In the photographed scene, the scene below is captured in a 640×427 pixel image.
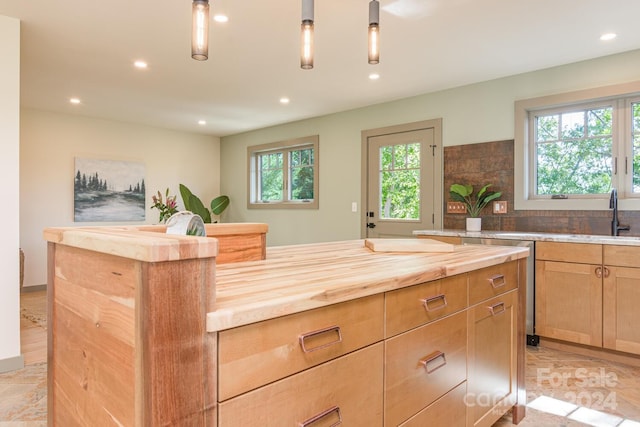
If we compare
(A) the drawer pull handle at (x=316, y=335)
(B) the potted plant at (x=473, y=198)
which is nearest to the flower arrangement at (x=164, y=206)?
(B) the potted plant at (x=473, y=198)

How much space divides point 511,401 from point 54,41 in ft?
13.2

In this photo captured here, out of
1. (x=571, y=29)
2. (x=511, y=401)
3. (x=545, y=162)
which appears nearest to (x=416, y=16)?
(x=571, y=29)

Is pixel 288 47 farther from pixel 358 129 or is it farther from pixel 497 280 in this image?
Result: pixel 497 280

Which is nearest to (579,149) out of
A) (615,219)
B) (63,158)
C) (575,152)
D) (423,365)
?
(575,152)

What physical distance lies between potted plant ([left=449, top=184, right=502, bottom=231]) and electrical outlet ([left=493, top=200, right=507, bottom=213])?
7 centimetres

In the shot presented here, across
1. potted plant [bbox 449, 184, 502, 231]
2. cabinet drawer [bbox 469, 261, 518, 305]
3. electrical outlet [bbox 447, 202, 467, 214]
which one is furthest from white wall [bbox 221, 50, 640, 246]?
cabinet drawer [bbox 469, 261, 518, 305]

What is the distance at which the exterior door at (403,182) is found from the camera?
14.7 ft

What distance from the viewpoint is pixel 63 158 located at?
5.57 m

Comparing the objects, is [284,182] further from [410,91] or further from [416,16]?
[416,16]

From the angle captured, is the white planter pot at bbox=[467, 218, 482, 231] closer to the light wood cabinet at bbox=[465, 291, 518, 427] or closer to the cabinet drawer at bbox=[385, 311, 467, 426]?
the light wood cabinet at bbox=[465, 291, 518, 427]

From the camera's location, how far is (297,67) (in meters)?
3.73

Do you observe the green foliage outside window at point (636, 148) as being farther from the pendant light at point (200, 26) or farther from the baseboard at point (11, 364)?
the baseboard at point (11, 364)

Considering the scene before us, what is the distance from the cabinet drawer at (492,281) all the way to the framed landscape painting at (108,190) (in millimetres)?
5713

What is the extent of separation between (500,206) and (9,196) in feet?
13.6
